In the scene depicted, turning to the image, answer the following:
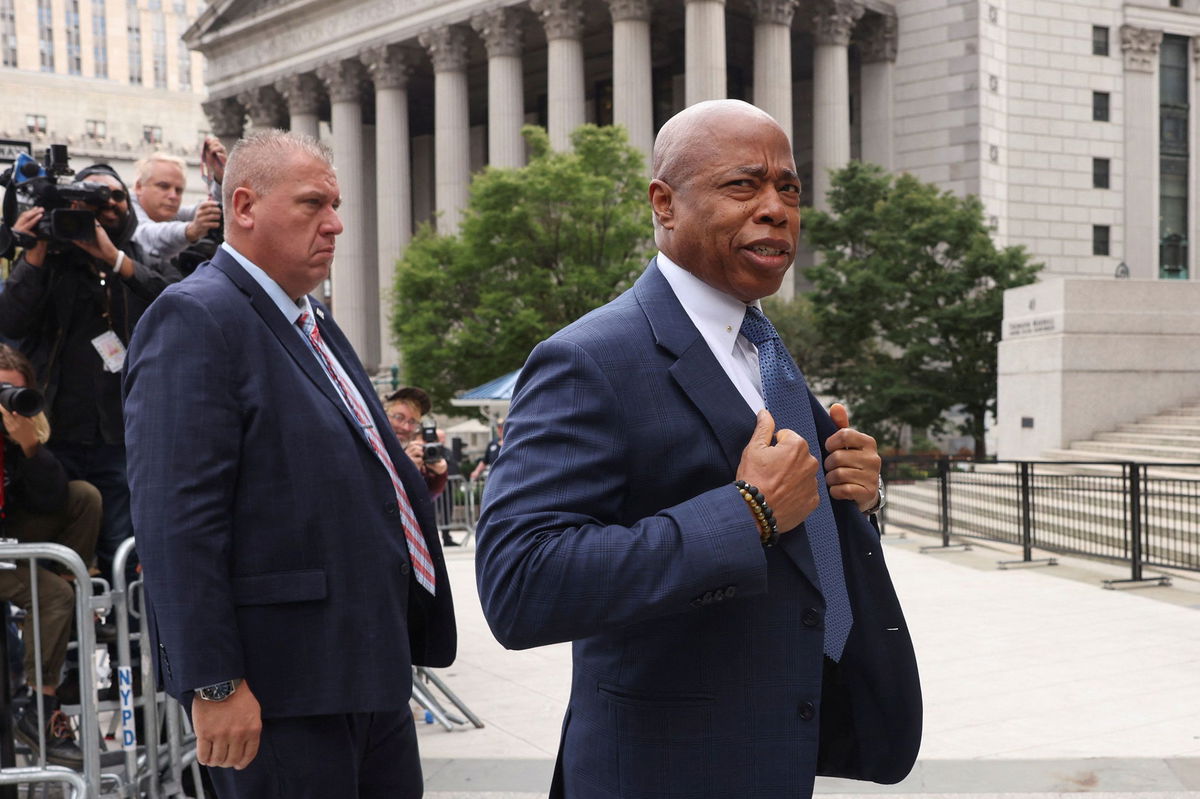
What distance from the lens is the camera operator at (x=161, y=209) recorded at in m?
5.94

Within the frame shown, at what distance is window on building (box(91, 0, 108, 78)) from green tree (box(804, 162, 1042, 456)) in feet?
337

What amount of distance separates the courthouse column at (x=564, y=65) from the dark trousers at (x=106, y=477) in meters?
42.0

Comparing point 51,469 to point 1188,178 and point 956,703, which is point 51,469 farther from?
point 1188,178

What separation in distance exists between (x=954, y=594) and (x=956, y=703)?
5134 millimetres

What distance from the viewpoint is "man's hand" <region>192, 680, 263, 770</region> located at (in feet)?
9.69

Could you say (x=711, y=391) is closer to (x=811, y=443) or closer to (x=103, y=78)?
(x=811, y=443)

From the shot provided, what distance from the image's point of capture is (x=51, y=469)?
537cm

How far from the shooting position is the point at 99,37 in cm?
11844

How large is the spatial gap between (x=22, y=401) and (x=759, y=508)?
3.60 metres

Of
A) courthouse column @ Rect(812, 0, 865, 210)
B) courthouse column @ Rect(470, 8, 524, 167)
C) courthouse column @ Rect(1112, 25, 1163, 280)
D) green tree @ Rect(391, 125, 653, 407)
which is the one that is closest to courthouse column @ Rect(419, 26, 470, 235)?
courthouse column @ Rect(470, 8, 524, 167)

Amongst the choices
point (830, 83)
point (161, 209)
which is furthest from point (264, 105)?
point (161, 209)

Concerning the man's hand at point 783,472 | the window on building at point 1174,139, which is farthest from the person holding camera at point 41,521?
the window on building at point 1174,139

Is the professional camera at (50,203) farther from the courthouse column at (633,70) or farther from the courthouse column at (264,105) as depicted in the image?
the courthouse column at (264,105)

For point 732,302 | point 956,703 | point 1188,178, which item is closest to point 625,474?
point 732,302
